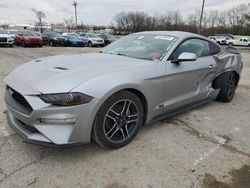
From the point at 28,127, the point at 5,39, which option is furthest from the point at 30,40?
the point at 28,127

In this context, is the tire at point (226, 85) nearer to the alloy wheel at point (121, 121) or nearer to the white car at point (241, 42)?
the alloy wheel at point (121, 121)

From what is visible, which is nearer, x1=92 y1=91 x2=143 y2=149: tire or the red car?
x1=92 y1=91 x2=143 y2=149: tire

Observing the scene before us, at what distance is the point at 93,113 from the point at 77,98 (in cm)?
25

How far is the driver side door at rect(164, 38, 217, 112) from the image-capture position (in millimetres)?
3459

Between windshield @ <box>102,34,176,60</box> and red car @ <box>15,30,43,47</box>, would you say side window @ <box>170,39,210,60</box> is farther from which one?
red car @ <box>15,30,43,47</box>

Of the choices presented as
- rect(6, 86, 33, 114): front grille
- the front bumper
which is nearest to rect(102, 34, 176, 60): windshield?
the front bumper

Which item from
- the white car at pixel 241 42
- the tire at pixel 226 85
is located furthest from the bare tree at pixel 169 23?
the tire at pixel 226 85

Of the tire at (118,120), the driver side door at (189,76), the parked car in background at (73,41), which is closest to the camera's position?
the tire at (118,120)

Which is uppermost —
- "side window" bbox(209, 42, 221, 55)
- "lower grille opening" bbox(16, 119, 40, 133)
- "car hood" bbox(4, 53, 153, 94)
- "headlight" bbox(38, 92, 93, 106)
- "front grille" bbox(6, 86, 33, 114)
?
"side window" bbox(209, 42, 221, 55)

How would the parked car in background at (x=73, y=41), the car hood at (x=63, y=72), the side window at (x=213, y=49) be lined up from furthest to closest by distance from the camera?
the parked car in background at (x=73, y=41) < the side window at (x=213, y=49) < the car hood at (x=63, y=72)

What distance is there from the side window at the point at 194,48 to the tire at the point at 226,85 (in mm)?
598

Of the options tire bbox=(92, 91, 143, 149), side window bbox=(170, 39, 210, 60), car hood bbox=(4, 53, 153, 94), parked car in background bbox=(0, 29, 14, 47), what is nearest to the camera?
car hood bbox=(4, 53, 153, 94)

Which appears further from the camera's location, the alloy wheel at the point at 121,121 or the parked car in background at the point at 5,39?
the parked car in background at the point at 5,39

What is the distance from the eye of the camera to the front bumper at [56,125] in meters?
2.42
